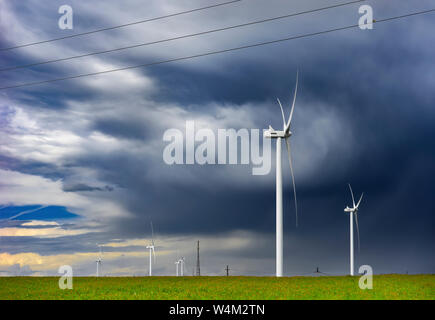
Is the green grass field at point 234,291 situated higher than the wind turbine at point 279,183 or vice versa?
the wind turbine at point 279,183

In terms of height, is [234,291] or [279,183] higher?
[279,183]

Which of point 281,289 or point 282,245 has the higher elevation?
point 282,245

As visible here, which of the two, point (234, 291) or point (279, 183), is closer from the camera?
point (234, 291)

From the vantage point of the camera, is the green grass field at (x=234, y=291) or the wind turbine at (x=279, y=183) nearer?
the green grass field at (x=234, y=291)

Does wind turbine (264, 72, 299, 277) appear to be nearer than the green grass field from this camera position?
No

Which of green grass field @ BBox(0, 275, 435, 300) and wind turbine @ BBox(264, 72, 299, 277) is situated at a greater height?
wind turbine @ BBox(264, 72, 299, 277)

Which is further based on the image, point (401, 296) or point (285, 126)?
point (285, 126)
